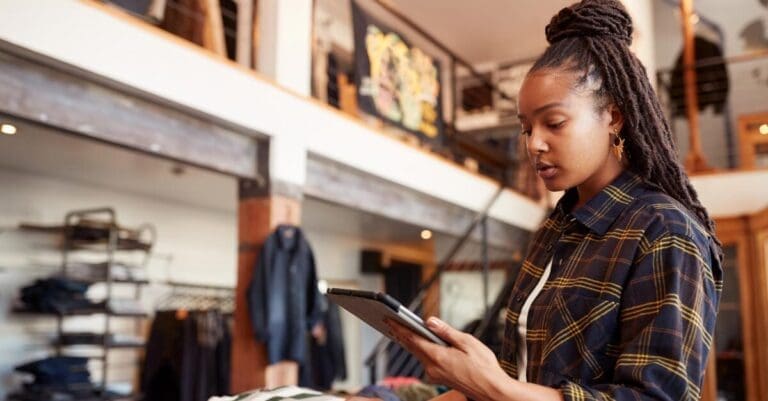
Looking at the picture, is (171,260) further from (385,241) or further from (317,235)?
(385,241)

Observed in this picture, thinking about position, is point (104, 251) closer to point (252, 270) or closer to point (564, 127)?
point (252, 270)

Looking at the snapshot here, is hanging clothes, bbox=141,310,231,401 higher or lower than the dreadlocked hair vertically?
lower

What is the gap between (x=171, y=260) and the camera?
6383 millimetres

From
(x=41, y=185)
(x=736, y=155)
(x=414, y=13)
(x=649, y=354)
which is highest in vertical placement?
(x=414, y=13)

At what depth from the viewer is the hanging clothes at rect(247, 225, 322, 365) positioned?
3803 mm

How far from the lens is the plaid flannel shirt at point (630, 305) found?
833mm

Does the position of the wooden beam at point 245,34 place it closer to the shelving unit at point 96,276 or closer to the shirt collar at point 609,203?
the shelving unit at point 96,276

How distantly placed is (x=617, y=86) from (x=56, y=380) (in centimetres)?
459

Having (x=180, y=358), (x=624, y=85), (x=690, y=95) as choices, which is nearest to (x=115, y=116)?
(x=624, y=85)

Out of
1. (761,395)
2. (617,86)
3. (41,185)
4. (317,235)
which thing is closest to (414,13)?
(317,235)

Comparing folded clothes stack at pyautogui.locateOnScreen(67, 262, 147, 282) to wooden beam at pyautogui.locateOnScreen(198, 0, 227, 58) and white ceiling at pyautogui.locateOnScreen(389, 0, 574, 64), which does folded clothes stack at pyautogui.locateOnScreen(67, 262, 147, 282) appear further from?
white ceiling at pyautogui.locateOnScreen(389, 0, 574, 64)

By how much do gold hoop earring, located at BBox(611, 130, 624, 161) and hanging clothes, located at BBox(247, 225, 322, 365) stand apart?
9.70 feet

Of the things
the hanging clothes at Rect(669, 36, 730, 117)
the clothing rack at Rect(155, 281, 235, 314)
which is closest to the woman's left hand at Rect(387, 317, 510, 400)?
the clothing rack at Rect(155, 281, 235, 314)

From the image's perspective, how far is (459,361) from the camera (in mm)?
890
